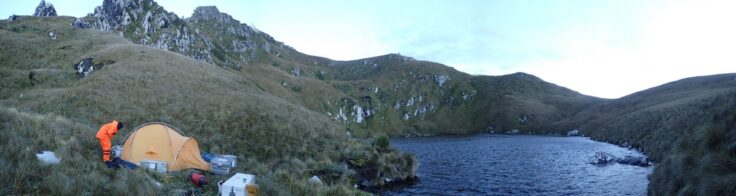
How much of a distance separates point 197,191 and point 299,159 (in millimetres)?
18084

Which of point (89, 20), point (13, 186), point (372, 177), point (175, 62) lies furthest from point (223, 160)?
point (89, 20)

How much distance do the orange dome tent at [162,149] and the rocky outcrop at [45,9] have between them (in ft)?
404

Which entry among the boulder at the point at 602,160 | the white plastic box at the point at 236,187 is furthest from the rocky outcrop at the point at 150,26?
the boulder at the point at 602,160

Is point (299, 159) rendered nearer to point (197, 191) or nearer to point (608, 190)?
A: point (197, 191)

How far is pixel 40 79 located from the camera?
41312 mm

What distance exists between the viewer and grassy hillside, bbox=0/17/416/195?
56.2 feet

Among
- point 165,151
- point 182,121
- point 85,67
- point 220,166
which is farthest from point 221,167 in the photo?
point 85,67

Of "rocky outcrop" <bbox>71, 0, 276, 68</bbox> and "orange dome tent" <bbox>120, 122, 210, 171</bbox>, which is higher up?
"rocky outcrop" <bbox>71, 0, 276, 68</bbox>

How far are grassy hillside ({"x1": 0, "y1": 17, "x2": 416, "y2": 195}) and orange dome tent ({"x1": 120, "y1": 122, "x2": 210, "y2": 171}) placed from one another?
1.70 meters

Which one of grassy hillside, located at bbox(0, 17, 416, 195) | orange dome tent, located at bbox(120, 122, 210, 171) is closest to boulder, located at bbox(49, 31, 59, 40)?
grassy hillside, located at bbox(0, 17, 416, 195)

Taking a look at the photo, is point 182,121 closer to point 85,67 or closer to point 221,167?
point 221,167

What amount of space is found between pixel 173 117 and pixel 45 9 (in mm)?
112664

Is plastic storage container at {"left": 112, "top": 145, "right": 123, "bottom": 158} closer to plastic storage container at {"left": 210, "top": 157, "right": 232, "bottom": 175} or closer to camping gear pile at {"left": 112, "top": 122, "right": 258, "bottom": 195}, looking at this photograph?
camping gear pile at {"left": 112, "top": 122, "right": 258, "bottom": 195}

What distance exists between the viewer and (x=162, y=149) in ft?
63.7
